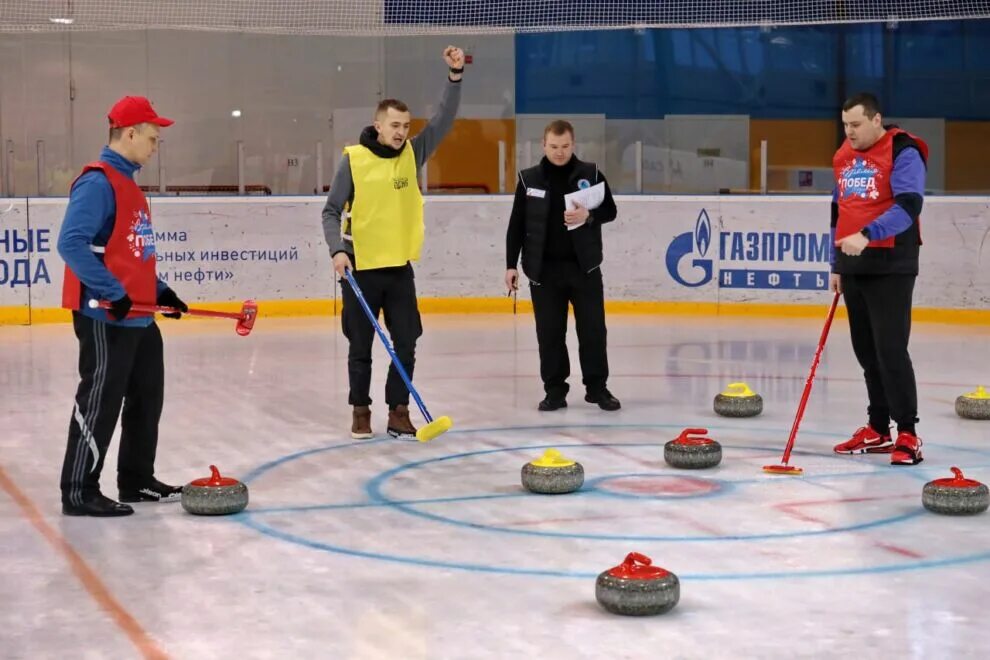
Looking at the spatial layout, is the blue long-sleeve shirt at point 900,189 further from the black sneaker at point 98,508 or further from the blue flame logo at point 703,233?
the blue flame logo at point 703,233

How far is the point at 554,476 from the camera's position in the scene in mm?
5703

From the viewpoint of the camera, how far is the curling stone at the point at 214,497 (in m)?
5.37

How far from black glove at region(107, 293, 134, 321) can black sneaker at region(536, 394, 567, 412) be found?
328 cm

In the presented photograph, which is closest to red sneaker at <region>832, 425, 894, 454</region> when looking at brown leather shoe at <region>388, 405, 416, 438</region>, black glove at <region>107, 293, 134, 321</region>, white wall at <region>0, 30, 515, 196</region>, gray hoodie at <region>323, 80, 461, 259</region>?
brown leather shoe at <region>388, 405, 416, 438</region>

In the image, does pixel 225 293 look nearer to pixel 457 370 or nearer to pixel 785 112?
pixel 457 370

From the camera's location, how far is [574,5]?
1588cm

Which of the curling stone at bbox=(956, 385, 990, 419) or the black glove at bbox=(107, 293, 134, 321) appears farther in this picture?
the curling stone at bbox=(956, 385, 990, 419)

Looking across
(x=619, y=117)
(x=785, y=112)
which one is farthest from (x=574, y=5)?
(x=785, y=112)

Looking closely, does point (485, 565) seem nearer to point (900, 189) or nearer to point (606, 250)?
point (900, 189)

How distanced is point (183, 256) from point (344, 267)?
633cm

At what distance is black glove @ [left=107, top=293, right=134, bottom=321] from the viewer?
5.14 m

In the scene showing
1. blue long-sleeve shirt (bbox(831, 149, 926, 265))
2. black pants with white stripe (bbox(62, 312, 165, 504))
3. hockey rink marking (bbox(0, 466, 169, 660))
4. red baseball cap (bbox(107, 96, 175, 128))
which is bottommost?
hockey rink marking (bbox(0, 466, 169, 660))

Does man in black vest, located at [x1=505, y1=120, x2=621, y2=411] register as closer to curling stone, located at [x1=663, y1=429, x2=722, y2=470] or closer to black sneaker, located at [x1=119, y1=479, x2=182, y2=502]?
curling stone, located at [x1=663, y1=429, x2=722, y2=470]

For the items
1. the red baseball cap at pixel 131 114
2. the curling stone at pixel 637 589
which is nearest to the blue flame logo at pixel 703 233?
the red baseball cap at pixel 131 114
